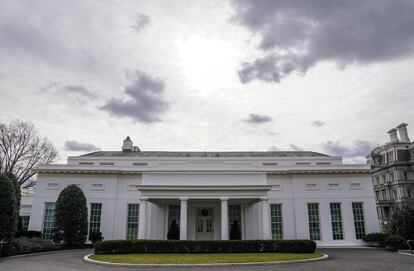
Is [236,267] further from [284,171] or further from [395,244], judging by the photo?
[284,171]

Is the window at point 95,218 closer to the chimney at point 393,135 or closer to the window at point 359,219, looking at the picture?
the window at point 359,219

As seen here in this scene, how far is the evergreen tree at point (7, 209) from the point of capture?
14.9m

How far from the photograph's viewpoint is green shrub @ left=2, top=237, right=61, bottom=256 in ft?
50.7

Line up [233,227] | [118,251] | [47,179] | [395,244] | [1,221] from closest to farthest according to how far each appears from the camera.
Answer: [1,221], [118,251], [395,244], [233,227], [47,179]

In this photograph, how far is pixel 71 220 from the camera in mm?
21406

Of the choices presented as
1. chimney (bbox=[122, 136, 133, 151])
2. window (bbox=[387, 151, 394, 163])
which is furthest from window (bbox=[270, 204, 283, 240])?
window (bbox=[387, 151, 394, 163])

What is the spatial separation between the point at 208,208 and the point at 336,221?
10.4 metres

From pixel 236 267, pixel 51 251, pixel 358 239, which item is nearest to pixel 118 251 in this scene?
pixel 51 251

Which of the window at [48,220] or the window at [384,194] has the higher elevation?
the window at [384,194]

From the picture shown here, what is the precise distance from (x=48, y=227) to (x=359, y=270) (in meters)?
22.9

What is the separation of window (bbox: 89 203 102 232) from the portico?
422 centimetres

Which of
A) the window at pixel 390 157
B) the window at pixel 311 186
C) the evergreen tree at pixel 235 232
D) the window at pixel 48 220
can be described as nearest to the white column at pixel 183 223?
the evergreen tree at pixel 235 232

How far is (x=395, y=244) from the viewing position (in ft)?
60.4

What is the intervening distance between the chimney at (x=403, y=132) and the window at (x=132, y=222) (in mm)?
42644
